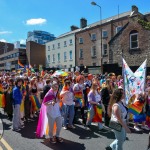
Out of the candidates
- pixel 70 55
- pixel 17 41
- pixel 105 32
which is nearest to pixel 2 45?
pixel 17 41

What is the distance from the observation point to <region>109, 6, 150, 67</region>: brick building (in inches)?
1142

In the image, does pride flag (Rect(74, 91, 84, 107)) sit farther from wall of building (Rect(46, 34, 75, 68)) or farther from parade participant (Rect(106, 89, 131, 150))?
wall of building (Rect(46, 34, 75, 68))

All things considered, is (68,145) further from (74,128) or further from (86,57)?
(86,57)

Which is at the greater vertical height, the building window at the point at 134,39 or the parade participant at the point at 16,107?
the building window at the point at 134,39

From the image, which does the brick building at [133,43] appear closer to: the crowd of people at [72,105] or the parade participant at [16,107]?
the crowd of people at [72,105]

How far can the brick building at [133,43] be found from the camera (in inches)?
1142

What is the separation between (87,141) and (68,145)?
0.62 meters

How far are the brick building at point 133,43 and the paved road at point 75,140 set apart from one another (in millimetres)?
22301

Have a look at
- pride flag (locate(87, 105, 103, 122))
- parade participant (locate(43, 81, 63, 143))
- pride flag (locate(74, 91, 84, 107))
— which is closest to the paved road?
parade participant (locate(43, 81, 63, 143))

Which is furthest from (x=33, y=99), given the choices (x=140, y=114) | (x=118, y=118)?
(x=118, y=118)

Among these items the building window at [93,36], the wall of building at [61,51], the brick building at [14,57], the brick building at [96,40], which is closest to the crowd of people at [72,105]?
the brick building at [96,40]

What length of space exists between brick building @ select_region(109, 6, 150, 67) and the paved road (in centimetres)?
2230

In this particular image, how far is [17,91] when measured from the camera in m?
8.05

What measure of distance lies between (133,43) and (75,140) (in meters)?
25.4
